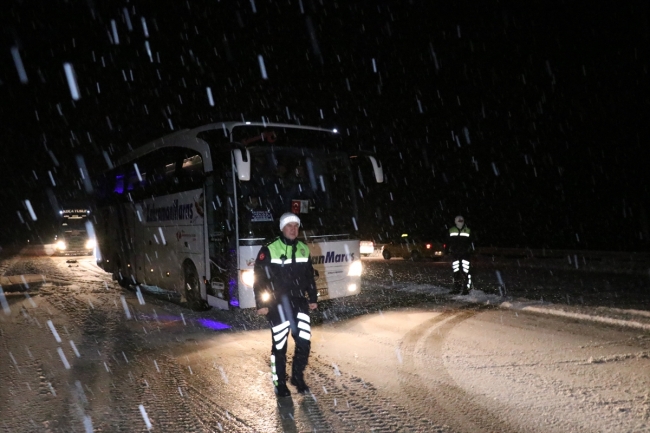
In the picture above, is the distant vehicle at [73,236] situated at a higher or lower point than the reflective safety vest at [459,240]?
higher

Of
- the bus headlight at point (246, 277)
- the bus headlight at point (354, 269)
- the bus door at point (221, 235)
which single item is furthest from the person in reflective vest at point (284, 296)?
the bus headlight at point (354, 269)

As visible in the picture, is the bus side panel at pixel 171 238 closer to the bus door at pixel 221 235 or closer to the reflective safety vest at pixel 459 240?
the bus door at pixel 221 235

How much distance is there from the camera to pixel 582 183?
5019 centimetres

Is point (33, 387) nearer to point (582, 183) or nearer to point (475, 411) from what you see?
point (475, 411)

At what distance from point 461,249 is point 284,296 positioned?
8.23 metres

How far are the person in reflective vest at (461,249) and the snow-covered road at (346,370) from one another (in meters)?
1.39

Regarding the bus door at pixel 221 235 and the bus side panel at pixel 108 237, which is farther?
the bus side panel at pixel 108 237

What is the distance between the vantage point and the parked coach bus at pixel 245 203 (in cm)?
972

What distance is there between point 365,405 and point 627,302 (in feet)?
31.5

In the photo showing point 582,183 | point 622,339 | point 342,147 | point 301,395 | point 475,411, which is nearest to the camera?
point 475,411

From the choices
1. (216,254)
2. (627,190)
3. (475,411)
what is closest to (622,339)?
(475,411)

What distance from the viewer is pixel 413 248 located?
2891 cm

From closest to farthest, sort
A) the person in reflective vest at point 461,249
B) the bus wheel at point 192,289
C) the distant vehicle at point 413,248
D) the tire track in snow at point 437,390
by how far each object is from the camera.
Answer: the tire track in snow at point 437,390 → the bus wheel at point 192,289 → the person in reflective vest at point 461,249 → the distant vehicle at point 413,248

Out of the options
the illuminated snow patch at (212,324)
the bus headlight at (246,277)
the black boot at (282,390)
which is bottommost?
the black boot at (282,390)
